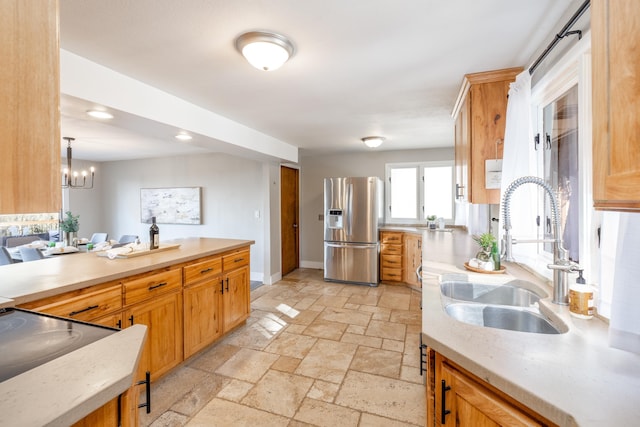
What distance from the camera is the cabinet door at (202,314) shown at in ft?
7.91

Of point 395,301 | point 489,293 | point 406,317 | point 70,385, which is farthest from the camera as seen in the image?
point 395,301

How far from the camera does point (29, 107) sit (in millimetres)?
627

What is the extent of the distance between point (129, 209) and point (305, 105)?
18.0 feet

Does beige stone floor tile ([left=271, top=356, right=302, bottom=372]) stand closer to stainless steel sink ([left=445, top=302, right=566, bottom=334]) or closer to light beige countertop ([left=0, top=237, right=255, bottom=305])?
light beige countertop ([left=0, top=237, right=255, bottom=305])

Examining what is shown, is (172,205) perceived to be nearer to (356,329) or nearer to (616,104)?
(356,329)

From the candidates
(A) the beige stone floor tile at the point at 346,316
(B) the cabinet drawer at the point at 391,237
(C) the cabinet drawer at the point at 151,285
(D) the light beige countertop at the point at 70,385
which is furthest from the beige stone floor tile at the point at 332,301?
(D) the light beige countertop at the point at 70,385

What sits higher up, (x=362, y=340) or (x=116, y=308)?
(x=116, y=308)

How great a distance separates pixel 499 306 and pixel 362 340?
1.68 meters

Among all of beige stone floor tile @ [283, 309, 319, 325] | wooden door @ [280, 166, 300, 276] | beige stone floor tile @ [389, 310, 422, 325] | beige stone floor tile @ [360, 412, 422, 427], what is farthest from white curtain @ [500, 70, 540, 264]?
wooden door @ [280, 166, 300, 276]

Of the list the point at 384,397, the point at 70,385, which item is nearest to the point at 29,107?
the point at 70,385

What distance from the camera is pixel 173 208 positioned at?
232 inches

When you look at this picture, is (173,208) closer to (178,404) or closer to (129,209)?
(129,209)

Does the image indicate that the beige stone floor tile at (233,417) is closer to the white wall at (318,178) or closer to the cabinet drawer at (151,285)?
the cabinet drawer at (151,285)

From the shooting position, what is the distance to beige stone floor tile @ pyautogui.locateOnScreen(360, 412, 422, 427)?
1.79 m
